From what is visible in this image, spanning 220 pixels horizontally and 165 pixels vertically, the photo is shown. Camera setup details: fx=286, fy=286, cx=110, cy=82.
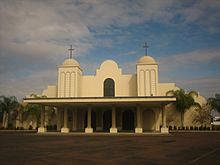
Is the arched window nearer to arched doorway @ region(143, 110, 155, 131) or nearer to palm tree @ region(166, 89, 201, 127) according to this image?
arched doorway @ region(143, 110, 155, 131)

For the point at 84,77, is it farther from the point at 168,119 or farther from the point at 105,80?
the point at 168,119

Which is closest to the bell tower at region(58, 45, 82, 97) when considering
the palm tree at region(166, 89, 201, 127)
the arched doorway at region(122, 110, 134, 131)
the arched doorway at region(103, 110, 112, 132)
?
the arched doorway at region(103, 110, 112, 132)

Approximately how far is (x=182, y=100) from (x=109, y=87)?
36.5 feet

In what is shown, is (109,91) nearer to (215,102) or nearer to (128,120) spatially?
(128,120)

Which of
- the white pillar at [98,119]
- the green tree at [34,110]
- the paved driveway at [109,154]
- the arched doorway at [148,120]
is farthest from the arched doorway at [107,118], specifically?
the paved driveway at [109,154]

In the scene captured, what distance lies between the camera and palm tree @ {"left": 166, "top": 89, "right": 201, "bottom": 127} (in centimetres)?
4294

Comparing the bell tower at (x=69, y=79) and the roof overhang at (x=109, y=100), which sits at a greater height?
the bell tower at (x=69, y=79)

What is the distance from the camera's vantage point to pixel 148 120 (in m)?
41.6

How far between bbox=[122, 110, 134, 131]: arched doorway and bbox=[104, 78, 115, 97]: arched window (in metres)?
3.60

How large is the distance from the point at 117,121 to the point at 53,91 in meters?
12.2

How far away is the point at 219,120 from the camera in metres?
75.1

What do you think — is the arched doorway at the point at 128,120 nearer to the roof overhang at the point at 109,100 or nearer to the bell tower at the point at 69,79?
the bell tower at the point at 69,79

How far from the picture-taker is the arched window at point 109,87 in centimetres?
4306

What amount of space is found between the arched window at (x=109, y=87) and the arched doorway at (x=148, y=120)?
569 centimetres
